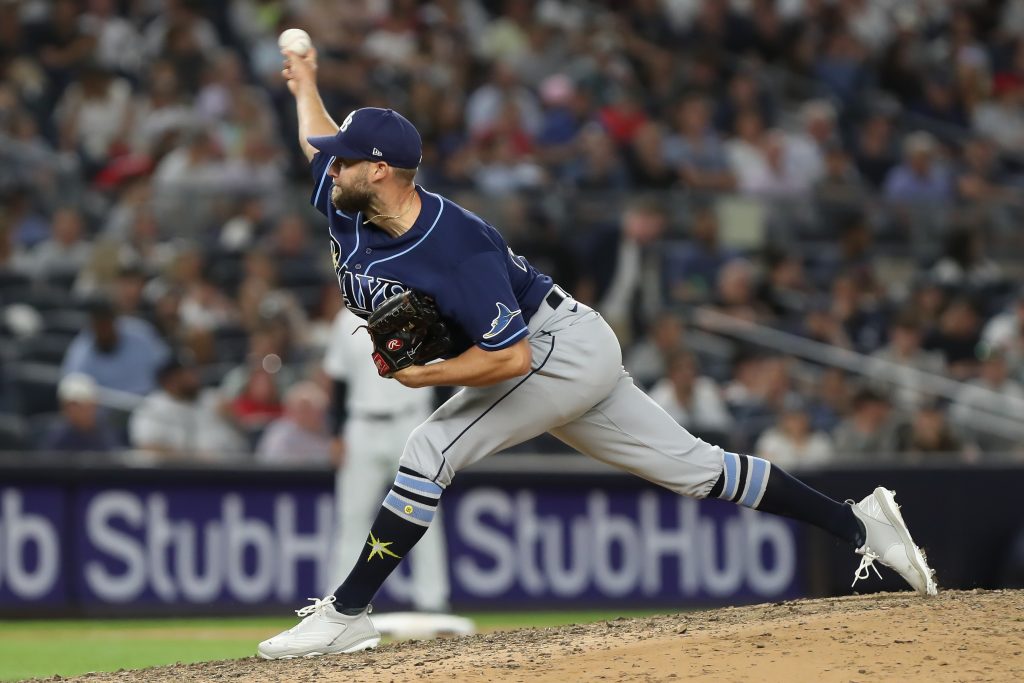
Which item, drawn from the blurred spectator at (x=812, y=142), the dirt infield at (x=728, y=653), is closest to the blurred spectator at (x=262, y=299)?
the blurred spectator at (x=812, y=142)

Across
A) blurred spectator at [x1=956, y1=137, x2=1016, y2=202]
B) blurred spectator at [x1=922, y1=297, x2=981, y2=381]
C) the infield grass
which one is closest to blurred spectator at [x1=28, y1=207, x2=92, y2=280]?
the infield grass

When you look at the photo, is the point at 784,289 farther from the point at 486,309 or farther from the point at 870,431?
the point at 486,309

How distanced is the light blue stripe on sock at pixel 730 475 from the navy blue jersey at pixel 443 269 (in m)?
0.95

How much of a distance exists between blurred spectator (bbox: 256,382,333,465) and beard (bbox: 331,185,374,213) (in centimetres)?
516

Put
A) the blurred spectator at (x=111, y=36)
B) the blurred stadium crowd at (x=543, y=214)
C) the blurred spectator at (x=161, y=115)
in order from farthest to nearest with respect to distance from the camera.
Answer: the blurred spectator at (x=111, y=36) → the blurred spectator at (x=161, y=115) → the blurred stadium crowd at (x=543, y=214)

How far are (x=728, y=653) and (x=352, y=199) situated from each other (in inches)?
75.1

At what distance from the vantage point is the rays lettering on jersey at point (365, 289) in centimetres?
531

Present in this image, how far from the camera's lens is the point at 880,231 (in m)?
13.5

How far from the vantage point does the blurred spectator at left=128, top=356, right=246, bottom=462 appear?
415 inches

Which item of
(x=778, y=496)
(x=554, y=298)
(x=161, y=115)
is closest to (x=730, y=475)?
(x=778, y=496)

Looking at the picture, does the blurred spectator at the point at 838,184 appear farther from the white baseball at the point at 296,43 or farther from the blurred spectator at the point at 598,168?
the white baseball at the point at 296,43

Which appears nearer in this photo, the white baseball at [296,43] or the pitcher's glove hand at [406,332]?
the pitcher's glove hand at [406,332]

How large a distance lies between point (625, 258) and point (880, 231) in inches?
97.5

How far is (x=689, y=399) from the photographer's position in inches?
436
